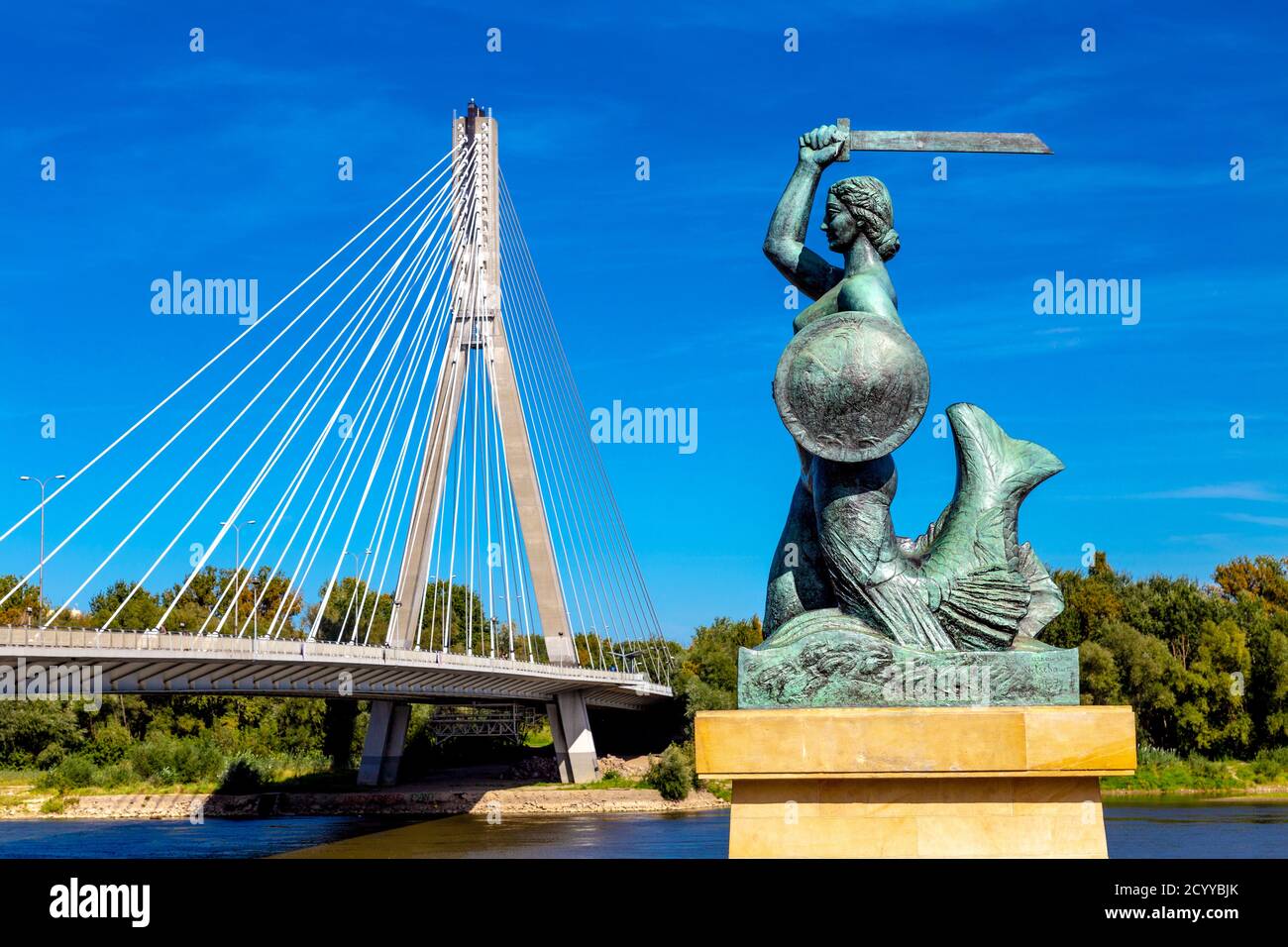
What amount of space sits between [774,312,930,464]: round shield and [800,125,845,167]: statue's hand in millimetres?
1329

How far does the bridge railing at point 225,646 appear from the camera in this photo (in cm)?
1811

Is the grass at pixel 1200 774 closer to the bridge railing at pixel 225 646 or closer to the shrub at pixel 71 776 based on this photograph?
the bridge railing at pixel 225 646

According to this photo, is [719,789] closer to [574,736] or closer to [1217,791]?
[574,736]

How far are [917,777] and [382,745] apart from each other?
3637cm

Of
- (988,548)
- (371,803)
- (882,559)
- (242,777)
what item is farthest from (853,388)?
(242,777)

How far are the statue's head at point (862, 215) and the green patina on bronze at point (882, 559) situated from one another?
0.07ft

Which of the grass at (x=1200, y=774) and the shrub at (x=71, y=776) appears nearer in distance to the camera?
the grass at (x=1200, y=774)

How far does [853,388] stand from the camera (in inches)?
293

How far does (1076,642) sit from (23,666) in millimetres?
34174

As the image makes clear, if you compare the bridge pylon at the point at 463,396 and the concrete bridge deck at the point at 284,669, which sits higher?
the bridge pylon at the point at 463,396

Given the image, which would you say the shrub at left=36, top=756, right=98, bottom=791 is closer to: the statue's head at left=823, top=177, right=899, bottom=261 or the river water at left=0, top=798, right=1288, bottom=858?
the river water at left=0, top=798, right=1288, bottom=858

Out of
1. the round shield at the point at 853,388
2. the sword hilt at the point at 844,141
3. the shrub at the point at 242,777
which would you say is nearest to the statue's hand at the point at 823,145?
the sword hilt at the point at 844,141

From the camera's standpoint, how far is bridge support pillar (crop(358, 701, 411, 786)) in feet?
138
